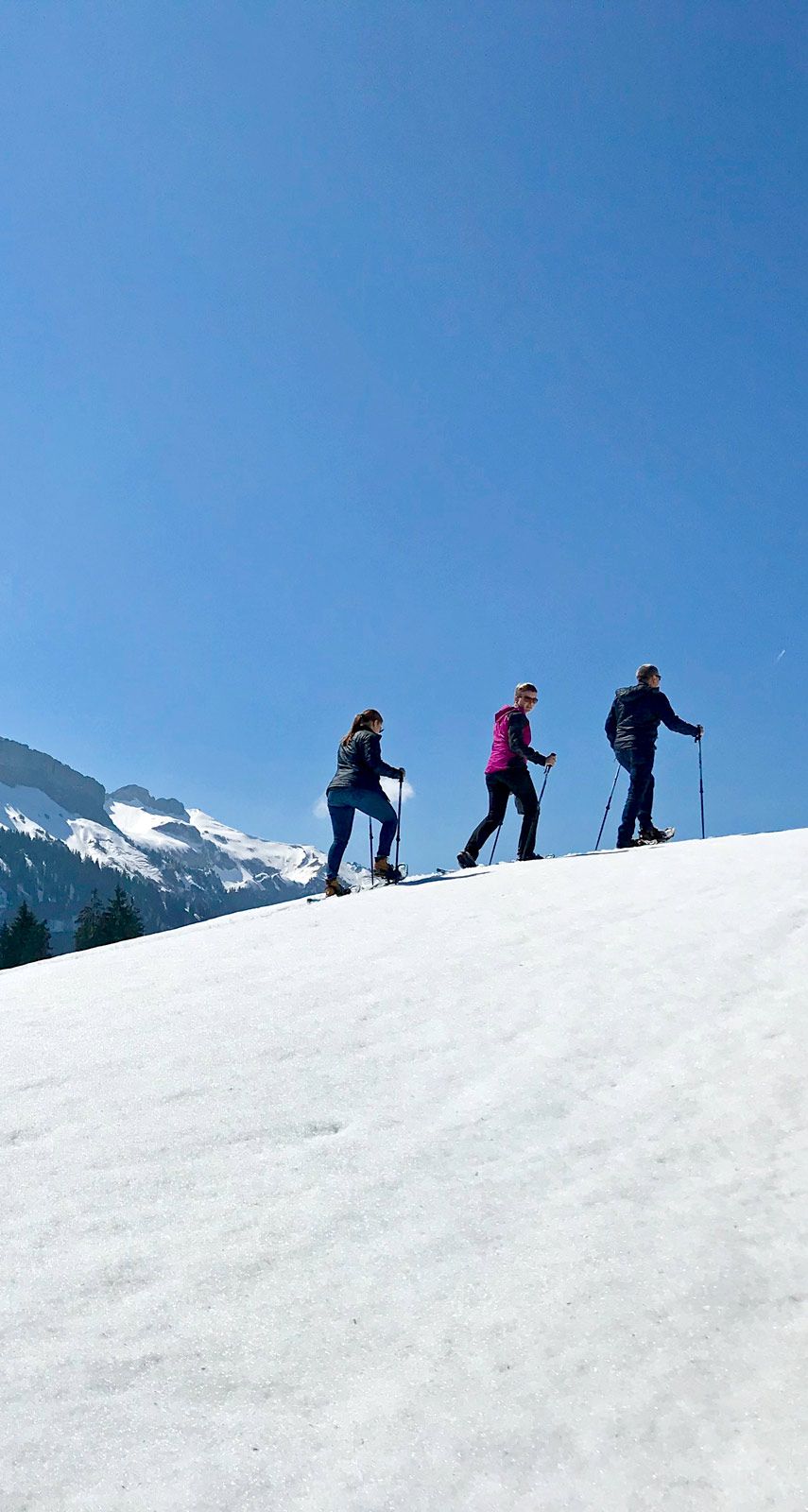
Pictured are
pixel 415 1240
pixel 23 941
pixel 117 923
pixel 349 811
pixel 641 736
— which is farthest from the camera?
pixel 117 923

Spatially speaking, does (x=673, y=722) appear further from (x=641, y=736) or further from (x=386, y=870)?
(x=386, y=870)

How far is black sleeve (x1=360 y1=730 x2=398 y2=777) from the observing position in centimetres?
1194

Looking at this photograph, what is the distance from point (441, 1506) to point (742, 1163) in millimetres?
2397

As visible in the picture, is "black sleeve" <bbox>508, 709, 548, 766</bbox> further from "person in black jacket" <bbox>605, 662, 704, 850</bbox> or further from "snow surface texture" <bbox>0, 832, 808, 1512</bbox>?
"snow surface texture" <bbox>0, 832, 808, 1512</bbox>

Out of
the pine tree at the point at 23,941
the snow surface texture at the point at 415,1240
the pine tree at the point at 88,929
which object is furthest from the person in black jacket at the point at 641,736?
the pine tree at the point at 23,941

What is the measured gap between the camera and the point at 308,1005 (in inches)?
259

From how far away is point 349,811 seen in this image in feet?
40.3

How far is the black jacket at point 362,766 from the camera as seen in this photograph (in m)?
12.0

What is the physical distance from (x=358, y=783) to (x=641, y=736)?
4624mm

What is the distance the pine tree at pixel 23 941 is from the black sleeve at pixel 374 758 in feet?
181

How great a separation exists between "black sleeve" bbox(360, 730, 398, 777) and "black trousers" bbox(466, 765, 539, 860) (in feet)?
5.30

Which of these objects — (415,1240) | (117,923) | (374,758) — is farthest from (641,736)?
(117,923)

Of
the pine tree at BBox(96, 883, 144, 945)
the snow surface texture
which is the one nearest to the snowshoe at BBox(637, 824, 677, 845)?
the snow surface texture

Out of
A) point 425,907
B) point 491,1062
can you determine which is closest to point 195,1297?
point 491,1062
